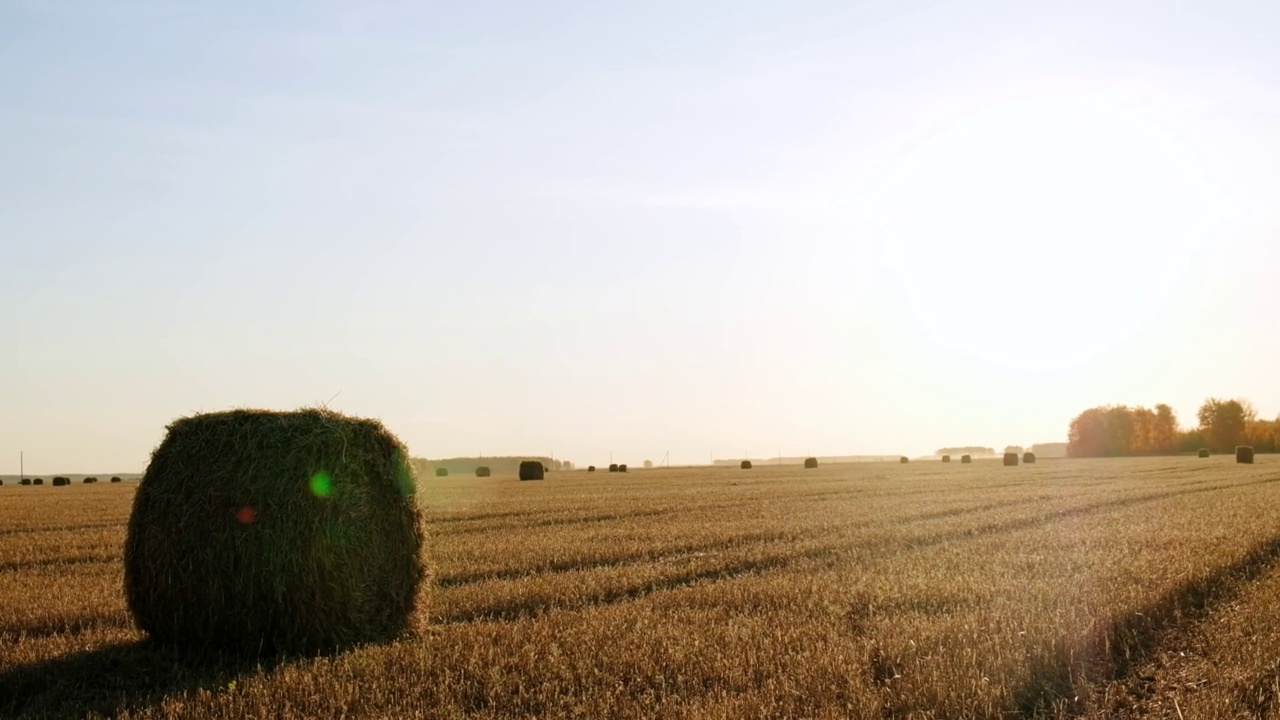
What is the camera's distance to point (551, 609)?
33.1ft

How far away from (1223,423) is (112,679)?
135 m

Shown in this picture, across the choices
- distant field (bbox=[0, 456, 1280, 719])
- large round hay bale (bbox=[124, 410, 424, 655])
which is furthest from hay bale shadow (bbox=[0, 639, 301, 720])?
large round hay bale (bbox=[124, 410, 424, 655])

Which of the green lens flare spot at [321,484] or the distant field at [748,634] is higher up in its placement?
the green lens flare spot at [321,484]

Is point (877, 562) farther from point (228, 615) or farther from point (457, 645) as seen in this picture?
point (228, 615)

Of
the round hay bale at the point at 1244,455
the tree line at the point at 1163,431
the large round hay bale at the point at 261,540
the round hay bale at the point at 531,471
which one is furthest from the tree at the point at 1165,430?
the large round hay bale at the point at 261,540

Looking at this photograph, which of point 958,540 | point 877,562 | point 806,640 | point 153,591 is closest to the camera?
point 806,640

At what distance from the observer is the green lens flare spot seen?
9.13m

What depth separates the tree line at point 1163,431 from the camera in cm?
12088

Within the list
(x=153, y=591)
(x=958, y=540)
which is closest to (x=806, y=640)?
(x=153, y=591)

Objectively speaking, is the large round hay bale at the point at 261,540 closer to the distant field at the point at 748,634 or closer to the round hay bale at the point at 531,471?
the distant field at the point at 748,634

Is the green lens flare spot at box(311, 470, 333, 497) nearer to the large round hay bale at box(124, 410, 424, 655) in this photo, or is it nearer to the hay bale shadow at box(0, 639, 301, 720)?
the large round hay bale at box(124, 410, 424, 655)

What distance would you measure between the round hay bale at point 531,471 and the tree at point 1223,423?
95.5m

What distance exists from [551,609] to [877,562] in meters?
5.15

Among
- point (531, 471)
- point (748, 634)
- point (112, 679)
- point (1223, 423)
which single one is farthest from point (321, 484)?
point (1223, 423)
